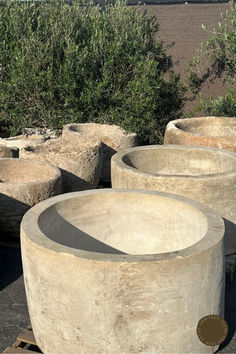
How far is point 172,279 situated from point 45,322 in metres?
1.01

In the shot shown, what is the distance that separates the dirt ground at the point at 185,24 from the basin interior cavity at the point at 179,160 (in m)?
7.18

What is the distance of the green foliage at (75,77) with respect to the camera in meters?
8.98

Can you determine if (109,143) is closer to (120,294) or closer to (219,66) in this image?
(120,294)

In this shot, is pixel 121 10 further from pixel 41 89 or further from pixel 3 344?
pixel 3 344

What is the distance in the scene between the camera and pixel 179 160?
589 cm

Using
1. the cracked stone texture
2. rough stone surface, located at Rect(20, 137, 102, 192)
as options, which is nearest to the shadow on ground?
the cracked stone texture

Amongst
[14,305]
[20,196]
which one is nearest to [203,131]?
[20,196]

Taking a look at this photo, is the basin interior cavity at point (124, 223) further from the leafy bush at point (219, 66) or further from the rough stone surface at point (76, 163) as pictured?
the leafy bush at point (219, 66)

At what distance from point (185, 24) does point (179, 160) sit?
8.22 metres

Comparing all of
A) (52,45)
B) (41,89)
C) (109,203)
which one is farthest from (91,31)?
(109,203)

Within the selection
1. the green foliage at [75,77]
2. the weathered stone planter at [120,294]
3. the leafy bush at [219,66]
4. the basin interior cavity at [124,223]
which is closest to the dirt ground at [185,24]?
the leafy bush at [219,66]

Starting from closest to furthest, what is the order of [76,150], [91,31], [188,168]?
[188,168] < [76,150] < [91,31]

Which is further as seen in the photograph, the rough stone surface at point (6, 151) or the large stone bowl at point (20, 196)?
the rough stone surface at point (6, 151)

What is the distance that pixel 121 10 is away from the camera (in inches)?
461
